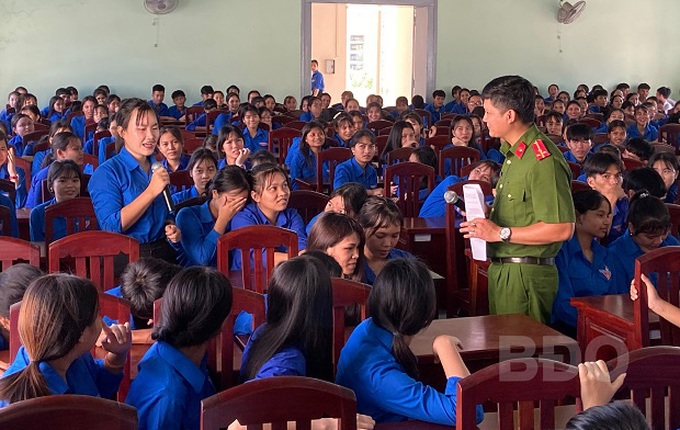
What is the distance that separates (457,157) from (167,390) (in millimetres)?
4640

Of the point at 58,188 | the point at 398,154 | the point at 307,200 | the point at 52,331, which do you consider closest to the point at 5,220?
the point at 58,188

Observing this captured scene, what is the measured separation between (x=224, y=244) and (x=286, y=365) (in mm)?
1152

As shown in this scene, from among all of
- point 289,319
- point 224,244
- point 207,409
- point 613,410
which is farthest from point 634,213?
point 207,409

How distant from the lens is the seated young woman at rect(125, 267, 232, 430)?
6.15 feet

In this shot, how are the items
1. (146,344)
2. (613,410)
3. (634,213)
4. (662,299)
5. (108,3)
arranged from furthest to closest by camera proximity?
(108,3) → (634,213) → (662,299) → (146,344) → (613,410)

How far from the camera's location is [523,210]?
117 inches

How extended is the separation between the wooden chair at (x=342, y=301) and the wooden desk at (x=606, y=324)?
950 mm

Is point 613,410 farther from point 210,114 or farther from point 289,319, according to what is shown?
point 210,114

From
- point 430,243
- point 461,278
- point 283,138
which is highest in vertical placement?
point 283,138

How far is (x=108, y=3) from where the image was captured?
11.8 metres

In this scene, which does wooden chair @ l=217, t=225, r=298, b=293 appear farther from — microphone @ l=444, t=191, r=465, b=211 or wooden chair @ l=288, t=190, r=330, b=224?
wooden chair @ l=288, t=190, r=330, b=224

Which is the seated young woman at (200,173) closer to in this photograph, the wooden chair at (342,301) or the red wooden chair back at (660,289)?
the wooden chair at (342,301)

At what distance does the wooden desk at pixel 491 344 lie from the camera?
2500 mm

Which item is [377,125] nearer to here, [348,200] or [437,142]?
[437,142]
